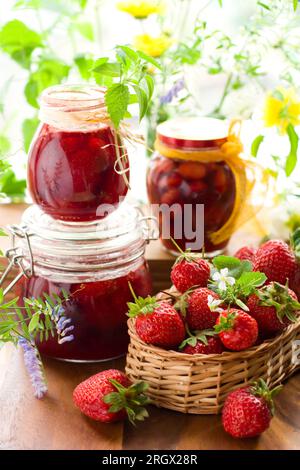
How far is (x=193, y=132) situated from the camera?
1.36 m

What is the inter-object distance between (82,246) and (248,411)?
35 centimetres

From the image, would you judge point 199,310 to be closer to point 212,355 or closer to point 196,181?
point 212,355

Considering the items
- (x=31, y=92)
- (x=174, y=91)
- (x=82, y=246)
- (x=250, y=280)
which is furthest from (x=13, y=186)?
(x=250, y=280)

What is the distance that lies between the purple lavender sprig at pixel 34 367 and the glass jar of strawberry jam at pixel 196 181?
371mm

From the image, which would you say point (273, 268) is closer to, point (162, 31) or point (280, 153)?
point (280, 153)

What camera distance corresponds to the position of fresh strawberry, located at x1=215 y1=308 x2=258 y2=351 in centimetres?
100

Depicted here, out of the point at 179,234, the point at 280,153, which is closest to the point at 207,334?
the point at 179,234

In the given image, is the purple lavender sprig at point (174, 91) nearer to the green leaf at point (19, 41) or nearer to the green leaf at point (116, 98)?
the green leaf at point (19, 41)

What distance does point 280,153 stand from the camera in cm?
148

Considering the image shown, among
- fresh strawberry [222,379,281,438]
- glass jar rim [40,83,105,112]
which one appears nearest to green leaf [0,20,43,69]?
glass jar rim [40,83,105,112]

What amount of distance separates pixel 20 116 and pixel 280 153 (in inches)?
27.4

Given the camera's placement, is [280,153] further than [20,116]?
No

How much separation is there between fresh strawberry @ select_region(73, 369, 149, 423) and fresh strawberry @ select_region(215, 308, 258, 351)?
0.13 metres

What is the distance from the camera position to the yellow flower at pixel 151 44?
4.77 ft
